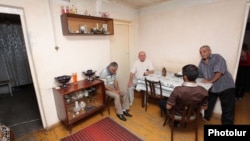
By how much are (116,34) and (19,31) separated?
335cm

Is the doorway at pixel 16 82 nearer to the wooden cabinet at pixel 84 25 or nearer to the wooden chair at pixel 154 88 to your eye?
the wooden cabinet at pixel 84 25

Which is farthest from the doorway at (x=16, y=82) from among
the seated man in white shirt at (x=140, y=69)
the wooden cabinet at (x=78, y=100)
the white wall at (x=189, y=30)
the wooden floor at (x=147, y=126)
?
the white wall at (x=189, y=30)

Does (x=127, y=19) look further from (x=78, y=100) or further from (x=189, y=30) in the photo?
(x=78, y=100)

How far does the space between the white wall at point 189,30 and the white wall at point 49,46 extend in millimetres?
1390

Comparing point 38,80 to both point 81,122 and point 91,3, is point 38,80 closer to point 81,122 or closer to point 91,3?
point 81,122

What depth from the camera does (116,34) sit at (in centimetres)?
328

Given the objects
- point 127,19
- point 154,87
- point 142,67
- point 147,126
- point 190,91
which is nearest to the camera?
point 190,91

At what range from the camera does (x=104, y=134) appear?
83.4 inches

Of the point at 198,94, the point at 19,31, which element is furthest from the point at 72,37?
the point at 19,31

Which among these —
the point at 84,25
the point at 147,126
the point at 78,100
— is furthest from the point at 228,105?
the point at 84,25

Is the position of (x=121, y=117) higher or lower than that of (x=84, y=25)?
lower

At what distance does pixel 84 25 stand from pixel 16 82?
356 cm

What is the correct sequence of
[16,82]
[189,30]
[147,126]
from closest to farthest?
[147,126], [189,30], [16,82]

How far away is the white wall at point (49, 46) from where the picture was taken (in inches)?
74.4
